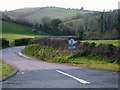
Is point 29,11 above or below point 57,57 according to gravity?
above

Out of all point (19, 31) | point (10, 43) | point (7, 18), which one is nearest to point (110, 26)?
point (10, 43)

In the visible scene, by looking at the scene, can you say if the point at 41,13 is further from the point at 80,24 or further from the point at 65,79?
the point at 65,79

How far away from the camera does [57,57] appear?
1462 inches

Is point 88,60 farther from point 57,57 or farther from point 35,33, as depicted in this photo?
point 35,33

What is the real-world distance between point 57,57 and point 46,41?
11.2 metres

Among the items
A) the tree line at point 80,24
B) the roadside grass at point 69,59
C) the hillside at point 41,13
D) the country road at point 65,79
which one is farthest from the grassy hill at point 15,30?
the country road at point 65,79

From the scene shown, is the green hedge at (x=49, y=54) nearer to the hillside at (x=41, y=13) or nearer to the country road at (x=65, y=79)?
the country road at (x=65, y=79)

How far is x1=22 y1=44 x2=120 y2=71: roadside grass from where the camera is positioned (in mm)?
27022

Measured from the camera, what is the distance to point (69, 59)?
34281 mm

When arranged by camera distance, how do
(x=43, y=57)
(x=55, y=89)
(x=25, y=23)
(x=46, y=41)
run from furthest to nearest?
(x=25, y=23), (x=46, y=41), (x=43, y=57), (x=55, y=89)

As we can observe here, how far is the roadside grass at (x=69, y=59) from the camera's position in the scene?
88.7 ft

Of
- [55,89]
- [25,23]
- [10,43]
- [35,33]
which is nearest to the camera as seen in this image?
[55,89]

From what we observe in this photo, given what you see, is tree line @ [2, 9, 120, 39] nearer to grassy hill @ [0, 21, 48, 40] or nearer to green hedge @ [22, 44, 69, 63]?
grassy hill @ [0, 21, 48, 40]

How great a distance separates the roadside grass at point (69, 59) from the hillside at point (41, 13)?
65991mm
